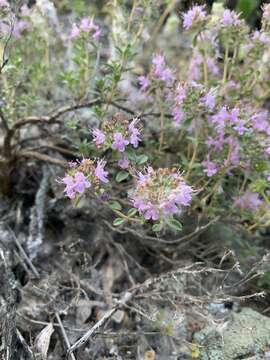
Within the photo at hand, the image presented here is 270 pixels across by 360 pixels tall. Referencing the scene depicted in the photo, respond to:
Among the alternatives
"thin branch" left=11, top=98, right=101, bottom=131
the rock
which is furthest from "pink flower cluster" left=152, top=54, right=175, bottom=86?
the rock

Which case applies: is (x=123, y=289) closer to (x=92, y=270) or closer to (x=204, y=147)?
(x=92, y=270)

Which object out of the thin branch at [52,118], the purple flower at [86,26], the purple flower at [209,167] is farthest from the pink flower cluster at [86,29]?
the purple flower at [209,167]

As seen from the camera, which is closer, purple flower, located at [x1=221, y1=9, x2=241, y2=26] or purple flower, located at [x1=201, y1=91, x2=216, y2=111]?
purple flower, located at [x1=201, y1=91, x2=216, y2=111]

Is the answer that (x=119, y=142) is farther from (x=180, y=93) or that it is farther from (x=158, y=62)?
(x=158, y=62)

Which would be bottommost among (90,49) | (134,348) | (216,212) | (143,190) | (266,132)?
(134,348)

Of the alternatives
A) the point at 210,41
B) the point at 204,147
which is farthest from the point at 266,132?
the point at 210,41

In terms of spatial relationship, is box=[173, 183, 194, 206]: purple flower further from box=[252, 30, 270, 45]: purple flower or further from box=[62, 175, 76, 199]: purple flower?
box=[252, 30, 270, 45]: purple flower
